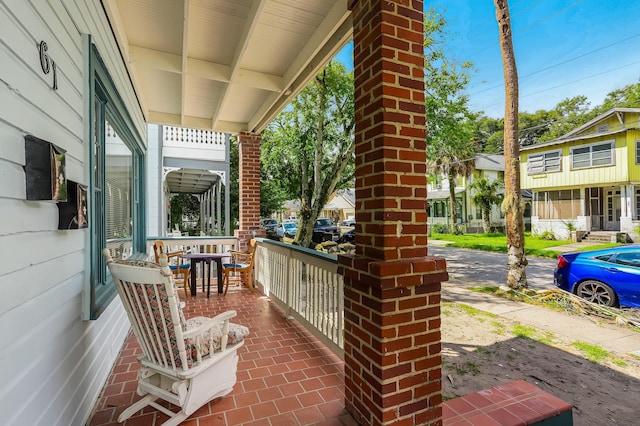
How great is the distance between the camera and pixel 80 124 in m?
2.07

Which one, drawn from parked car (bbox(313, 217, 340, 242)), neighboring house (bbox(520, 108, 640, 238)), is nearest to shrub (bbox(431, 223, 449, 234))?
neighboring house (bbox(520, 108, 640, 238))

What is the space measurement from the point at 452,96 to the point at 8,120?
34.2ft

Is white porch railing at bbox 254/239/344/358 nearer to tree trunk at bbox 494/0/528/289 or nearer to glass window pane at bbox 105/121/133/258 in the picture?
glass window pane at bbox 105/121/133/258

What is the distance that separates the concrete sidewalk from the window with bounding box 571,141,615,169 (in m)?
13.4

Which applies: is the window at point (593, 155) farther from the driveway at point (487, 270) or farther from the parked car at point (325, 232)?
the parked car at point (325, 232)

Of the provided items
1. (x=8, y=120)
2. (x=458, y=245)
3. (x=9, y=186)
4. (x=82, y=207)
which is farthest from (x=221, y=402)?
(x=458, y=245)

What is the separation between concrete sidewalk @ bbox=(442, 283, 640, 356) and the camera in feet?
14.1

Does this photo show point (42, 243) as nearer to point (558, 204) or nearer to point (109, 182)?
point (109, 182)

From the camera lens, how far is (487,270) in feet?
31.1

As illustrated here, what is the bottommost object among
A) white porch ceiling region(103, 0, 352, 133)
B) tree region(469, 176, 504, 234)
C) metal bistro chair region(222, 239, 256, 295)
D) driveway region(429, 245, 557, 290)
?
driveway region(429, 245, 557, 290)

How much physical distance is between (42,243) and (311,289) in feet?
8.50

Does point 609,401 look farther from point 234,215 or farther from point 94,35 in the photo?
point 234,215

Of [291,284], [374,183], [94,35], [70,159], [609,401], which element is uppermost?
[94,35]

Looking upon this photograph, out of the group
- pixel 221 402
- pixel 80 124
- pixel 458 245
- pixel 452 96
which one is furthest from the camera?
pixel 458 245
